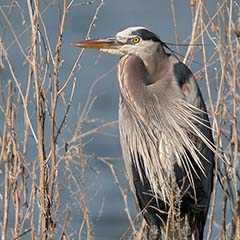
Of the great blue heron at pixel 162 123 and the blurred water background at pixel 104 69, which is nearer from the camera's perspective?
the great blue heron at pixel 162 123

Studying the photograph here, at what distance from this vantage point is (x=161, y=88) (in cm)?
391

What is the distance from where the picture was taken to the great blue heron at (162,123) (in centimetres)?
387

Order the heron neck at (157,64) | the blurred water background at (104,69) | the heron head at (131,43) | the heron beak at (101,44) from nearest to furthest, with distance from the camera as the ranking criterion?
the heron beak at (101,44)
the heron head at (131,43)
the heron neck at (157,64)
the blurred water background at (104,69)

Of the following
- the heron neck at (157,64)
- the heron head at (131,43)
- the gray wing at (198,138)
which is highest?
the heron head at (131,43)

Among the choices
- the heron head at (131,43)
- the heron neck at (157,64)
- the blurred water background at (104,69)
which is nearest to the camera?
the heron head at (131,43)

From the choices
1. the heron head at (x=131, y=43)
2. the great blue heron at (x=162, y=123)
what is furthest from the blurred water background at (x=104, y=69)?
the heron head at (x=131, y=43)

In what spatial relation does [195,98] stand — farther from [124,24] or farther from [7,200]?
[124,24]

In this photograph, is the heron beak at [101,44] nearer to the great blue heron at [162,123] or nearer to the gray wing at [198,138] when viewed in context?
the great blue heron at [162,123]

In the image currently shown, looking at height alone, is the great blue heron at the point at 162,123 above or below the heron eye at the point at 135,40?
below

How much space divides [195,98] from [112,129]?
2476 mm

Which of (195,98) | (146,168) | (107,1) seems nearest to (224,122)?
(195,98)

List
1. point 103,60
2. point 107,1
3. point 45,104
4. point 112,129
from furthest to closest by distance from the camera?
1. point 107,1
2. point 103,60
3. point 112,129
4. point 45,104

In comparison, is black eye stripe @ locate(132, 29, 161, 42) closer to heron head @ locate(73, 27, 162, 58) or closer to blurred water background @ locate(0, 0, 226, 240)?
heron head @ locate(73, 27, 162, 58)

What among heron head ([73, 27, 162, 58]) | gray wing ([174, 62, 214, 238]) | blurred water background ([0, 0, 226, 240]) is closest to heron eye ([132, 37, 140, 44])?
heron head ([73, 27, 162, 58])
